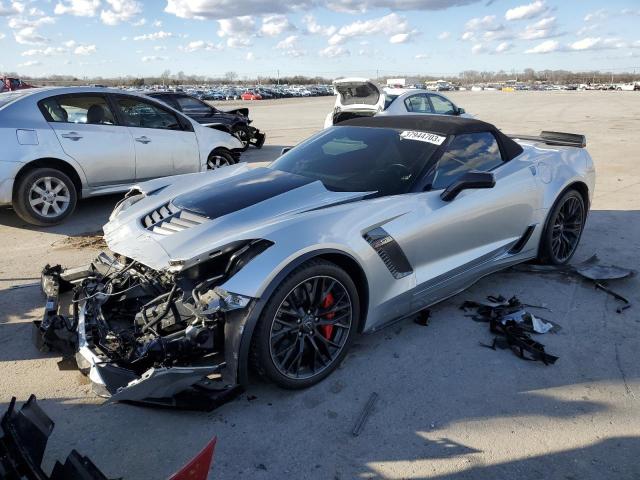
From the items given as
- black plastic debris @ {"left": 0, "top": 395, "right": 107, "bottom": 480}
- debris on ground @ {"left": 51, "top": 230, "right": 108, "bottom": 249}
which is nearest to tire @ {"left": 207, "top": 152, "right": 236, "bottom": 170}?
debris on ground @ {"left": 51, "top": 230, "right": 108, "bottom": 249}

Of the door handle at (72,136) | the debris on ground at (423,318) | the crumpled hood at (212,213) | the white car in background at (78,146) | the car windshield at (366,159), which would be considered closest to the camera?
the crumpled hood at (212,213)

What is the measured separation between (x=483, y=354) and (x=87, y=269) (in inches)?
116

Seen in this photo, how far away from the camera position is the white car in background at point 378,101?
12016 millimetres

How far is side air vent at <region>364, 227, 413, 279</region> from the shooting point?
333 centimetres

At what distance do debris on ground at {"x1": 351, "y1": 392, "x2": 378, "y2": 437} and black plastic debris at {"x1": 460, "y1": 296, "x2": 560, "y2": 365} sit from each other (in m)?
1.05

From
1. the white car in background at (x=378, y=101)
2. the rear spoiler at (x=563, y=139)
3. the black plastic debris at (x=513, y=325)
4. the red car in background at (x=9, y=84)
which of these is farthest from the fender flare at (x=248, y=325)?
the red car in background at (x=9, y=84)

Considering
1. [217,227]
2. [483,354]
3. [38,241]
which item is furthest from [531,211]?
[38,241]

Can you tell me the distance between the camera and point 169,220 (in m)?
3.44

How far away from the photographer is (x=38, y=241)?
595 centimetres

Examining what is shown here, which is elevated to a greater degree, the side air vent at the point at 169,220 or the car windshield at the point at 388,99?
the car windshield at the point at 388,99

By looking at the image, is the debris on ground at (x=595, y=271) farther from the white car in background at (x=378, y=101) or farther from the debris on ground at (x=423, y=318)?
the white car in background at (x=378, y=101)

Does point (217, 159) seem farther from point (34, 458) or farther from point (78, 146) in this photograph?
point (34, 458)

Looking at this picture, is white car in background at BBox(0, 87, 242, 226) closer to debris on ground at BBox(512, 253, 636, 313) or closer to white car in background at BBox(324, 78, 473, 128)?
debris on ground at BBox(512, 253, 636, 313)

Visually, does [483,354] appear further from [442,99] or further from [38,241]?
[442,99]
